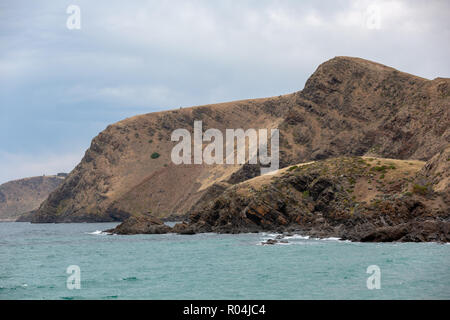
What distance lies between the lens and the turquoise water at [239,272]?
3084 centimetres

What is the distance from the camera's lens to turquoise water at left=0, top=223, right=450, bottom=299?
3084 centimetres

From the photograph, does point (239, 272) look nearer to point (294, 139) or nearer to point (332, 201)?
point (332, 201)

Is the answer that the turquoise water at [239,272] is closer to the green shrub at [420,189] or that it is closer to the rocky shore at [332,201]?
the rocky shore at [332,201]

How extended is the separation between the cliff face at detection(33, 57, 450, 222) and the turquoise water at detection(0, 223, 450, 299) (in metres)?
62.5

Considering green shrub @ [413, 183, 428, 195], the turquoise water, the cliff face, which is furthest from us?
the cliff face

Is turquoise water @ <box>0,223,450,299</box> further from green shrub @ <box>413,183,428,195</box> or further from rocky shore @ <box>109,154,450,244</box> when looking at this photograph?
green shrub @ <box>413,183,428,195</box>

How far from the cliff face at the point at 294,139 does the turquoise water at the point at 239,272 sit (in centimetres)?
6252

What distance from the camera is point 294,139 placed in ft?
438

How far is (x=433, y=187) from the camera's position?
6925 cm

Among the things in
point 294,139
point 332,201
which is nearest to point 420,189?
point 332,201

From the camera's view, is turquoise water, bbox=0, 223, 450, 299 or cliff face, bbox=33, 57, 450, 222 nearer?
turquoise water, bbox=0, 223, 450, 299

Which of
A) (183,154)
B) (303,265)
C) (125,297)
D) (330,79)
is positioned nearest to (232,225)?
(303,265)

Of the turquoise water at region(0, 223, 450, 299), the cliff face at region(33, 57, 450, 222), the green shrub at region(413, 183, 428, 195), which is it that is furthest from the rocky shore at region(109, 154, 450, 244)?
the cliff face at region(33, 57, 450, 222)
